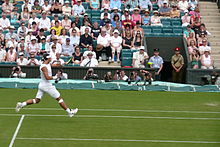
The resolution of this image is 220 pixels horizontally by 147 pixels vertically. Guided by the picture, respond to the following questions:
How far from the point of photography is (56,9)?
102 feet

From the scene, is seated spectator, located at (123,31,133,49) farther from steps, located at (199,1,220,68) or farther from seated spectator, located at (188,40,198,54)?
steps, located at (199,1,220,68)

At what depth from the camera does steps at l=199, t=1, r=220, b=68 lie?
99.7 feet

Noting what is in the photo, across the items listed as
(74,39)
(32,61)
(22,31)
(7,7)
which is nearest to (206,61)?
(74,39)

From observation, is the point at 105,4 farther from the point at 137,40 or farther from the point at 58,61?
the point at 58,61

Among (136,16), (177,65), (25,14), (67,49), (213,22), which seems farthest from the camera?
(213,22)

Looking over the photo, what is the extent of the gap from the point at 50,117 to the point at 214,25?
52.9 feet

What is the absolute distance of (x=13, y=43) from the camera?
28688 millimetres

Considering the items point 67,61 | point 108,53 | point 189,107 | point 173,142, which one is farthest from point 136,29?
point 173,142

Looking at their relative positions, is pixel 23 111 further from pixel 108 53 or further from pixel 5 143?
pixel 108 53

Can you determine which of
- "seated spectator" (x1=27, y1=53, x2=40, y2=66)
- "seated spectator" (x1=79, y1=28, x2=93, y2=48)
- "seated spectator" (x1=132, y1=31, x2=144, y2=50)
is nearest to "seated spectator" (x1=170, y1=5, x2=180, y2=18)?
"seated spectator" (x1=132, y1=31, x2=144, y2=50)

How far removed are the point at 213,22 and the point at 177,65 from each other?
5.41 metres

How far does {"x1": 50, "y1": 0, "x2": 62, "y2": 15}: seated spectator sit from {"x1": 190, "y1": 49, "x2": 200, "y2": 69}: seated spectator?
22.4 feet

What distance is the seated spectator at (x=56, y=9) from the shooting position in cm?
3101

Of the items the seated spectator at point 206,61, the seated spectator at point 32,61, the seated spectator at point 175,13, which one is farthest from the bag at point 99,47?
the seated spectator at point 206,61
